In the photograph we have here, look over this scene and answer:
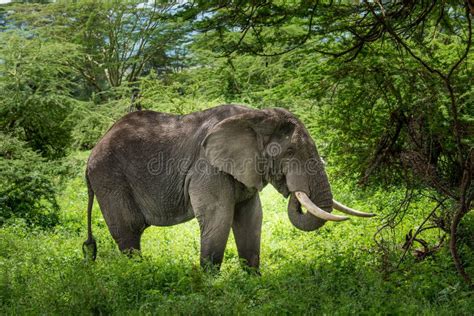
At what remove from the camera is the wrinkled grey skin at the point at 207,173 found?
806 centimetres

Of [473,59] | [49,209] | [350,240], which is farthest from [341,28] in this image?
[49,209]

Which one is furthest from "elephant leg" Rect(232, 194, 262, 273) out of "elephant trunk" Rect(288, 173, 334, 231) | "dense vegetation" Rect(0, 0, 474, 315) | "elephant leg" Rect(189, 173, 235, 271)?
"elephant trunk" Rect(288, 173, 334, 231)

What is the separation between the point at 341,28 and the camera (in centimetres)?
773

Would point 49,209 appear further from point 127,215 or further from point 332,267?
point 332,267

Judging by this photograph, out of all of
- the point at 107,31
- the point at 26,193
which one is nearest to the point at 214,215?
the point at 26,193

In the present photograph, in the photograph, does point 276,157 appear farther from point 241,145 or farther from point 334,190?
point 334,190

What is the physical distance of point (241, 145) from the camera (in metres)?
8.21

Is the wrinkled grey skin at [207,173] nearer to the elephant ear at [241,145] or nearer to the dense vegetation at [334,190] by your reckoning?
the elephant ear at [241,145]

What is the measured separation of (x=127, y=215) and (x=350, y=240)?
3.00 meters

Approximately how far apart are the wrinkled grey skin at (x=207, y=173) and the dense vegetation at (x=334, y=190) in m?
0.48

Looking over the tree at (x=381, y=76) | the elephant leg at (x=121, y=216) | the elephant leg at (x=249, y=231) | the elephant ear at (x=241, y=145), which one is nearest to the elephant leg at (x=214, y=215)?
the elephant ear at (x=241, y=145)

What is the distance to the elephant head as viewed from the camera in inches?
312

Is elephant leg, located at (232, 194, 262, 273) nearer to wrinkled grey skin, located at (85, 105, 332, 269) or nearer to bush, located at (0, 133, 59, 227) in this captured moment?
wrinkled grey skin, located at (85, 105, 332, 269)

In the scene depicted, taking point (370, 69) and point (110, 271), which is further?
point (370, 69)
